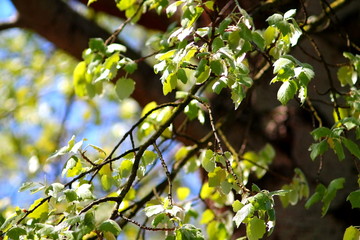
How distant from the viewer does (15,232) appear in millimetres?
1226

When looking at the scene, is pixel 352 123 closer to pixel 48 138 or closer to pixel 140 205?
pixel 140 205

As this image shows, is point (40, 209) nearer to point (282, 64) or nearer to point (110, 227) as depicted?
point (110, 227)

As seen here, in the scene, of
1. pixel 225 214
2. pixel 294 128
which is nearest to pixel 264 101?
pixel 294 128

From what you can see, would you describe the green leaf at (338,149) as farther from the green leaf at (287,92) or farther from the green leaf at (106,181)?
the green leaf at (106,181)

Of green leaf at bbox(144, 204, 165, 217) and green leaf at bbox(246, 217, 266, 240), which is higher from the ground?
green leaf at bbox(144, 204, 165, 217)

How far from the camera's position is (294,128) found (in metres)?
2.27

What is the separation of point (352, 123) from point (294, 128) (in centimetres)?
88

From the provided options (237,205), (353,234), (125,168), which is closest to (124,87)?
(125,168)

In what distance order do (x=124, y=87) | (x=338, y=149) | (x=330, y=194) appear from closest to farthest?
(x=338, y=149) → (x=330, y=194) → (x=124, y=87)

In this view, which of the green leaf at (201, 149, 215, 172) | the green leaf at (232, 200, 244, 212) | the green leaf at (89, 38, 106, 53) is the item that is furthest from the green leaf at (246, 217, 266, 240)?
the green leaf at (89, 38, 106, 53)

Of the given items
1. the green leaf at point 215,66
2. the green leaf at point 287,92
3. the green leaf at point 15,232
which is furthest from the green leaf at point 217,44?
the green leaf at point 15,232

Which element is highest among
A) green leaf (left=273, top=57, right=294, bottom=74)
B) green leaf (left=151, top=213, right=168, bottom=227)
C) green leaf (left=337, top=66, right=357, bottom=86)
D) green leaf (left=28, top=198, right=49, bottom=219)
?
green leaf (left=273, top=57, right=294, bottom=74)

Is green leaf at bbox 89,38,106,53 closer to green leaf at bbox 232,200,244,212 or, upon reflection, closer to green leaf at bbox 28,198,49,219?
green leaf at bbox 28,198,49,219

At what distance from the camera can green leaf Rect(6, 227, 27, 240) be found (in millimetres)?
1223
